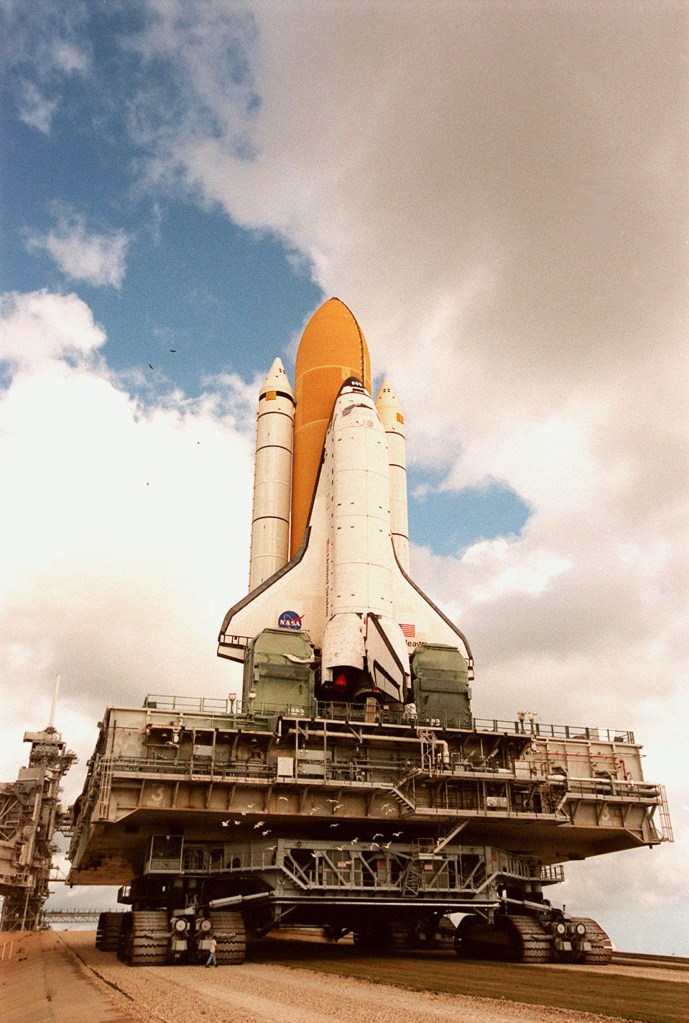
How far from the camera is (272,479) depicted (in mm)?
37125

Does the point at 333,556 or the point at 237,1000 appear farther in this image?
the point at 333,556

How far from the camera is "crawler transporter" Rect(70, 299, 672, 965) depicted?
2305 centimetres

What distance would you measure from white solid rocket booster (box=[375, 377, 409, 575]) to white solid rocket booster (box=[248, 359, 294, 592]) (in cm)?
470

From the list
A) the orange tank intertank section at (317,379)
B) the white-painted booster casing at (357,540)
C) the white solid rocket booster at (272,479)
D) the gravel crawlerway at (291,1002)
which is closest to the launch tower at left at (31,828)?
the white solid rocket booster at (272,479)

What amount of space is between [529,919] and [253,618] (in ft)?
46.0

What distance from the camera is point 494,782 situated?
2583 centimetres

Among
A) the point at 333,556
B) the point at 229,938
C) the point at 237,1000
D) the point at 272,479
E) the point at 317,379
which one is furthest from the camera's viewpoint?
the point at 317,379

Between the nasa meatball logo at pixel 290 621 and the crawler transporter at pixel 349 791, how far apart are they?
0.08 m

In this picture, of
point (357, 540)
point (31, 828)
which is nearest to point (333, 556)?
point (357, 540)

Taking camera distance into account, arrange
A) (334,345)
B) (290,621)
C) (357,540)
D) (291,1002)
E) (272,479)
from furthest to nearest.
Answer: (334,345), (272,479), (290,621), (357,540), (291,1002)

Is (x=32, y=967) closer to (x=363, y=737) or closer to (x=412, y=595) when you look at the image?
(x=363, y=737)

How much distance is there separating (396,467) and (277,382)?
7.03m

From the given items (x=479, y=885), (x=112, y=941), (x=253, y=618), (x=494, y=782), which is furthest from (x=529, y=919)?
(x=112, y=941)

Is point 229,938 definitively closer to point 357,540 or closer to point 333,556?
point 333,556
